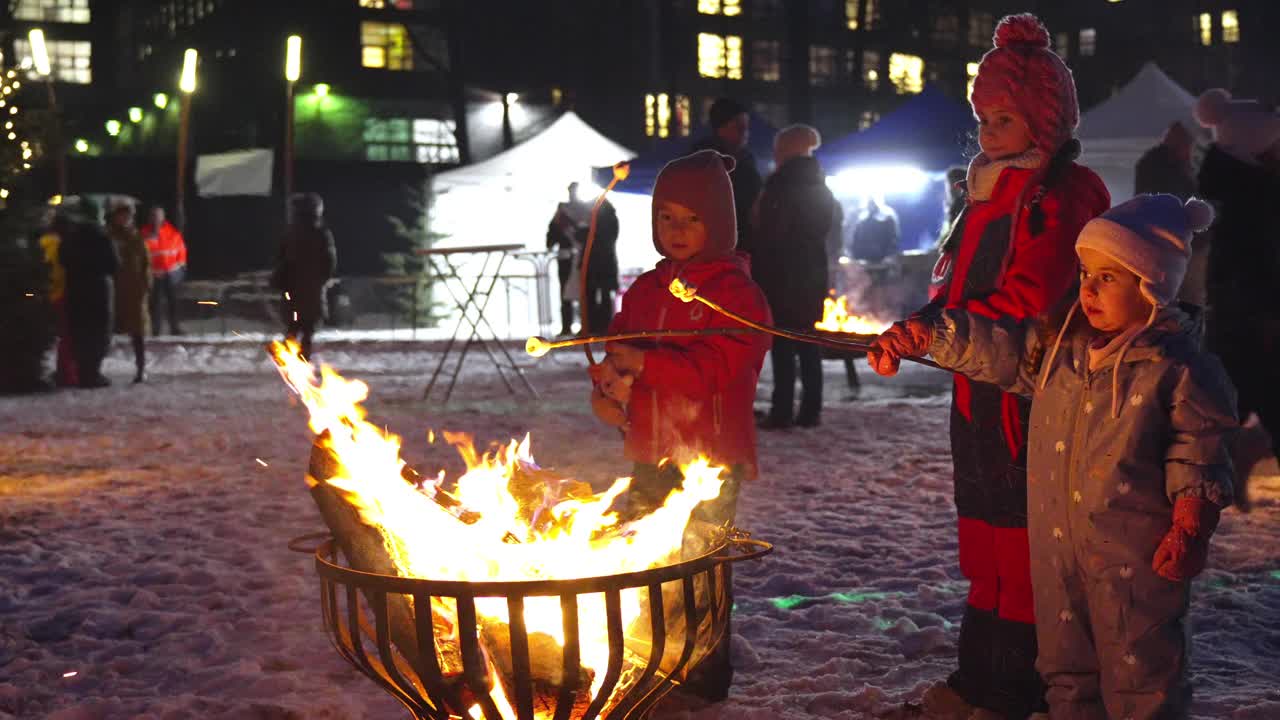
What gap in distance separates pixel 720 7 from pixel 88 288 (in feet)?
135

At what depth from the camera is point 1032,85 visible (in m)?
3.35

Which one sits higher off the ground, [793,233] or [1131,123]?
[1131,123]

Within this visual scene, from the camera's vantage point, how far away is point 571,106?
133ft

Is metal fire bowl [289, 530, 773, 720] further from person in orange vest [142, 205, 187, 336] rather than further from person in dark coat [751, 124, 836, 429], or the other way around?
person in orange vest [142, 205, 187, 336]

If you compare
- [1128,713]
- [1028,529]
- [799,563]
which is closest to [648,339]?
[1028,529]

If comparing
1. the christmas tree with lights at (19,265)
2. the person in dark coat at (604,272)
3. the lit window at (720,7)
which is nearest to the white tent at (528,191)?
the person in dark coat at (604,272)

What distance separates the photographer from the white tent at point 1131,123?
18.4 meters

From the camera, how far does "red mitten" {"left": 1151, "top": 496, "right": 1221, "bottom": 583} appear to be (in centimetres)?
276

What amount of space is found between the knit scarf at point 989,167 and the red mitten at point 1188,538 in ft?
3.36

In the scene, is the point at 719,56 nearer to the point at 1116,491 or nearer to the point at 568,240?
the point at 568,240

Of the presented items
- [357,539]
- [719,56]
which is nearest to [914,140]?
[357,539]

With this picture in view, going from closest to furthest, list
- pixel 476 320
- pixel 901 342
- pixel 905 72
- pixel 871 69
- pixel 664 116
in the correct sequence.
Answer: pixel 901 342 → pixel 476 320 → pixel 664 116 → pixel 871 69 → pixel 905 72

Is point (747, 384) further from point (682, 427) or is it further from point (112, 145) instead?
point (112, 145)

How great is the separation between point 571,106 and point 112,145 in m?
19.7
